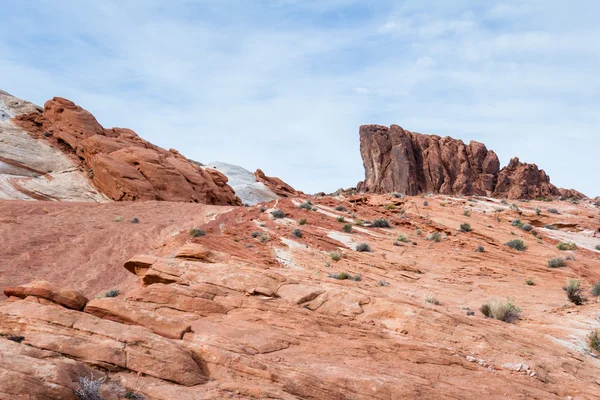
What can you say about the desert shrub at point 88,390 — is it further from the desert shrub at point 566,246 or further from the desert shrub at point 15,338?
the desert shrub at point 566,246

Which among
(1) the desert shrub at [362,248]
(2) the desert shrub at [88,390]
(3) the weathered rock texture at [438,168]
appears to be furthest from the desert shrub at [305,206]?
(3) the weathered rock texture at [438,168]

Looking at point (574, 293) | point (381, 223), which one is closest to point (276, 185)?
point (381, 223)

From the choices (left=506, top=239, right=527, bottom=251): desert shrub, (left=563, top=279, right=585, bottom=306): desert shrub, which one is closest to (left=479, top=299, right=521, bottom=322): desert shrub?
(left=563, top=279, right=585, bottom=306): desert shrub

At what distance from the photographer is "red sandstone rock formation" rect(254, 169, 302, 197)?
2304 inches

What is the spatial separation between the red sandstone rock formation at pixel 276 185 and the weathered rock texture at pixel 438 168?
424 inches

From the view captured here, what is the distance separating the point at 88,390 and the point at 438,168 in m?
58.3

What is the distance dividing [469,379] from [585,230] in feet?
70.6

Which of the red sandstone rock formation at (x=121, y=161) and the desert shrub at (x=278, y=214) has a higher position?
the red sandstone rock formation at (x=121, y=161)

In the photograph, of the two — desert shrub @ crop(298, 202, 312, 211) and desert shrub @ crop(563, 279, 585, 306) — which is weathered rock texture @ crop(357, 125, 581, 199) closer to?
desert shrub @ crop(298, 202, 312, 211)

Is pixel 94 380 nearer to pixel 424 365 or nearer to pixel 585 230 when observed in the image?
pixel 424 365

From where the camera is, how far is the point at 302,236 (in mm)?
18703

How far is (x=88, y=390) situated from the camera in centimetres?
504

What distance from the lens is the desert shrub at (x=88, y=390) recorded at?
499 cm

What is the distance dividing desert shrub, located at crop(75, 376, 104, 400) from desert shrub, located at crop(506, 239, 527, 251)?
64.5 ft
